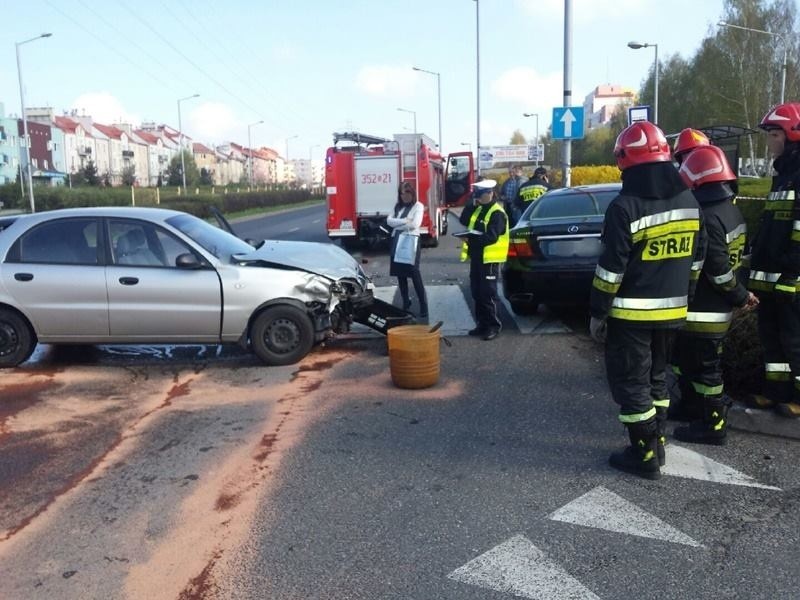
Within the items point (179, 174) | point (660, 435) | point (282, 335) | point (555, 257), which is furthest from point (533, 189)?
point (179, 174)

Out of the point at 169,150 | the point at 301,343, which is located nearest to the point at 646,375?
the point at 301,343

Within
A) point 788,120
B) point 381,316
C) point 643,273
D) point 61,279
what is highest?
point 788,120

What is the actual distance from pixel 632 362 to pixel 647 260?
58cm

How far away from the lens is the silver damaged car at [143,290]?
285 inches

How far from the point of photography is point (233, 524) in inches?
157

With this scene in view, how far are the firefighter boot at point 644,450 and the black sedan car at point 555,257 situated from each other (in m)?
3.79

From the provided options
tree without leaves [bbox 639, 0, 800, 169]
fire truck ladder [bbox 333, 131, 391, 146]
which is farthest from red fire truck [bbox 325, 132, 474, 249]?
tree without leaves [bbox 639, 0, 800, 169]

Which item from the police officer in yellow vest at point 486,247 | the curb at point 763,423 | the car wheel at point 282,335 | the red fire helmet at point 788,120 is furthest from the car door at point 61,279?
the red fire helmet at point 788,120

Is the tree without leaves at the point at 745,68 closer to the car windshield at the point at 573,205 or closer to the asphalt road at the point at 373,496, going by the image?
the car windshield at the point at 573,205

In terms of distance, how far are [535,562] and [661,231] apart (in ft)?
6.27

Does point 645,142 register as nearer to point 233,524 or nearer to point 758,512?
point 758,512

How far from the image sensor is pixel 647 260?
166 inches

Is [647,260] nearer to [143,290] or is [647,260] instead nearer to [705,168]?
[705,168]

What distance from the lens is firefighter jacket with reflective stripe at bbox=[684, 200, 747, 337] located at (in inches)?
182
